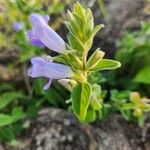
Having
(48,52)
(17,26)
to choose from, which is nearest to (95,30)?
(17,26)

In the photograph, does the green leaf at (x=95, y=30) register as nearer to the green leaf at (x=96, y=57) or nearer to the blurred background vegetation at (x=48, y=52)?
the green leaf at (x=96, y=57)

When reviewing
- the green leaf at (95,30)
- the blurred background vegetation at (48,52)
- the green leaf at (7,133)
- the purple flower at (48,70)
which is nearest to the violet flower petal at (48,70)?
the purple flower at (48,70)

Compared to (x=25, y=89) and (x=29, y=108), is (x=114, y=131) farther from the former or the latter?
(x=25, y=89)

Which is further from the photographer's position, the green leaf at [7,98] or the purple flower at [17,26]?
the purple flower at [17,26]

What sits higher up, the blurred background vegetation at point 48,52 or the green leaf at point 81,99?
the green leaf at point 81,99

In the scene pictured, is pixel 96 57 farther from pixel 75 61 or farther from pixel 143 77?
pixel 143 77

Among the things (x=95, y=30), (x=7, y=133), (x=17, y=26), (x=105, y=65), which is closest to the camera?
(x=95, y=30)
